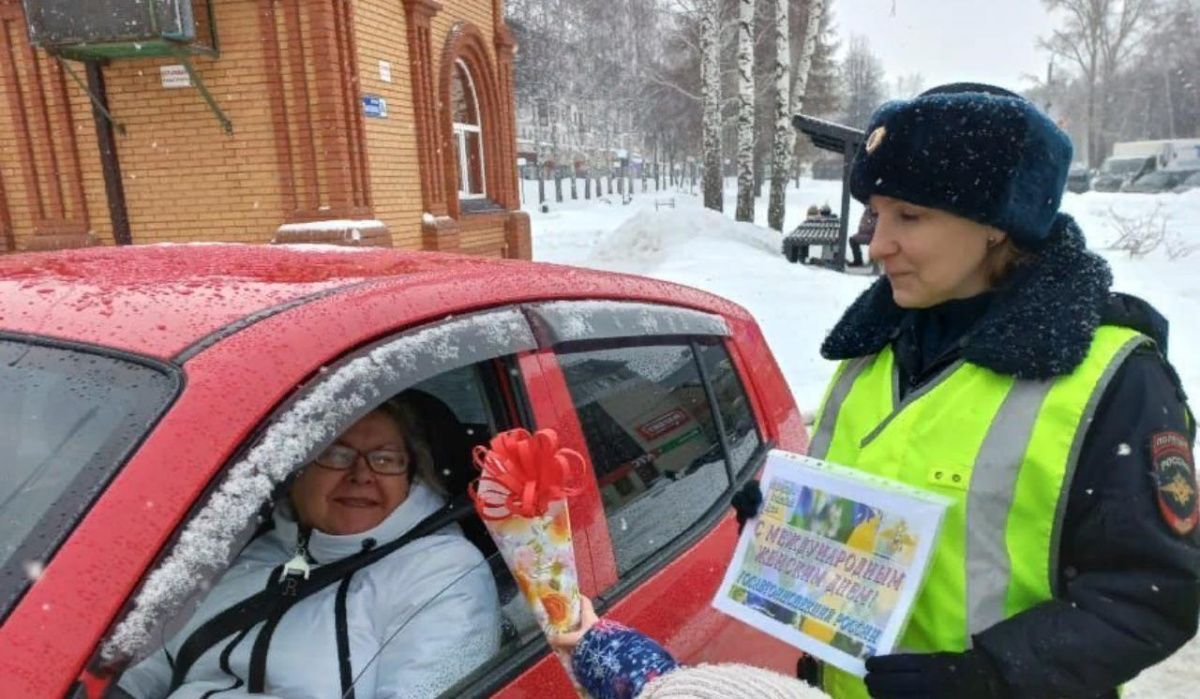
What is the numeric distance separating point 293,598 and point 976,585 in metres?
1.13

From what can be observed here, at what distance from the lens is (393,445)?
1602mm

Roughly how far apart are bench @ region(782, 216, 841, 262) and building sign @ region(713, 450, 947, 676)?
514 inches

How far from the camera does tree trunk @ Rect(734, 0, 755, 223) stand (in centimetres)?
1553

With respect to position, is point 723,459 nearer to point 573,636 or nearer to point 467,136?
point 573,636

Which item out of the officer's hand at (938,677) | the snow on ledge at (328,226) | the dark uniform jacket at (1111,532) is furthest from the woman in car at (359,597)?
the snow on ledge at (328,226)

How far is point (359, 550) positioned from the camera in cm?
153

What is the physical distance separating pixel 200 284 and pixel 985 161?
129 centimetres

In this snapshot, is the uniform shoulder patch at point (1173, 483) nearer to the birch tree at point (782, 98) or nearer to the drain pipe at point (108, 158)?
the drain pipe at point (108, 158)

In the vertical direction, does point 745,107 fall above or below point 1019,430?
above

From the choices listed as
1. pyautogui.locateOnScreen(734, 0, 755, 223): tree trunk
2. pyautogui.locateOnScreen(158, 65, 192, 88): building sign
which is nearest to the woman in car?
pyautogui.locateOnScreen(158, 65, 192, 88): building sign

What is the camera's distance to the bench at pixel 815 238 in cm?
1393

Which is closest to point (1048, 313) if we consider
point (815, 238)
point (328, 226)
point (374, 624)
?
point (374, 624)

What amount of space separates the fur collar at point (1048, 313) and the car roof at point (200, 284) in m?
0.81

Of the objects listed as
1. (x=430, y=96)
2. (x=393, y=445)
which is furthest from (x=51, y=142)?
(x=393, y=445)
